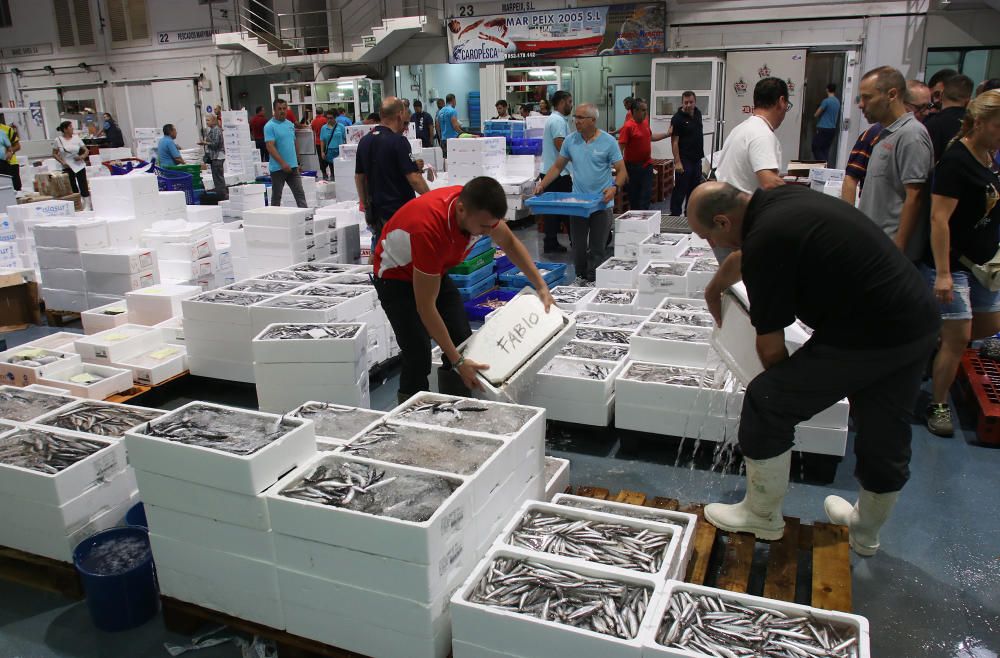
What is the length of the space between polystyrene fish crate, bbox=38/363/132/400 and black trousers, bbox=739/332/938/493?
12.7 ft

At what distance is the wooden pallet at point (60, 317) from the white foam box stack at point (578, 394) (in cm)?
493

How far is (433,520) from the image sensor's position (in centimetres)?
220

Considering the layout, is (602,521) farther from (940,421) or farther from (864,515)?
(940,421)

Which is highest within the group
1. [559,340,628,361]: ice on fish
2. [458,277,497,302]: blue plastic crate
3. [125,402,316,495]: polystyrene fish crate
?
[125,402,316,495]: polystyrene fish crate

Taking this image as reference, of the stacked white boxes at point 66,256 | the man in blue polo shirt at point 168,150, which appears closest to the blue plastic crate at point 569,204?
the stacked white boxes at point 66,256

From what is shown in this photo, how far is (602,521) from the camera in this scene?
265cm

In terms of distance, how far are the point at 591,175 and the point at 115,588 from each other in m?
5.63

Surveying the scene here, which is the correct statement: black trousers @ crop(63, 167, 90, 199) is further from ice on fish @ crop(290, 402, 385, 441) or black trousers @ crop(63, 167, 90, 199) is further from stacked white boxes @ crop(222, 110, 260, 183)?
ice on fish @ crop(290, 402, 385, 441)

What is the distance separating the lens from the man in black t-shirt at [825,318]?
2.48m

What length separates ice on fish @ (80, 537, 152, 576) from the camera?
2865 mm

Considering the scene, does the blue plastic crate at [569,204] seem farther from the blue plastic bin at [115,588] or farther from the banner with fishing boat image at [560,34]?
the banner with fishing boat image at [560,34]

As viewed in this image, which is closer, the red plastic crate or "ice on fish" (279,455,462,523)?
"ice on fish" (279,455,462,523)

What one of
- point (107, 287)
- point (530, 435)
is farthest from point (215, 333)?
point (530, 435)

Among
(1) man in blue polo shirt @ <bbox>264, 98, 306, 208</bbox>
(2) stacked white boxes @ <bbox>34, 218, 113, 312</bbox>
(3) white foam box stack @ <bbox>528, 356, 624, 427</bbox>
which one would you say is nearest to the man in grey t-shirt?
(3) white foam box stack @ <bbox>528, 356, 624, 427</bbox>
